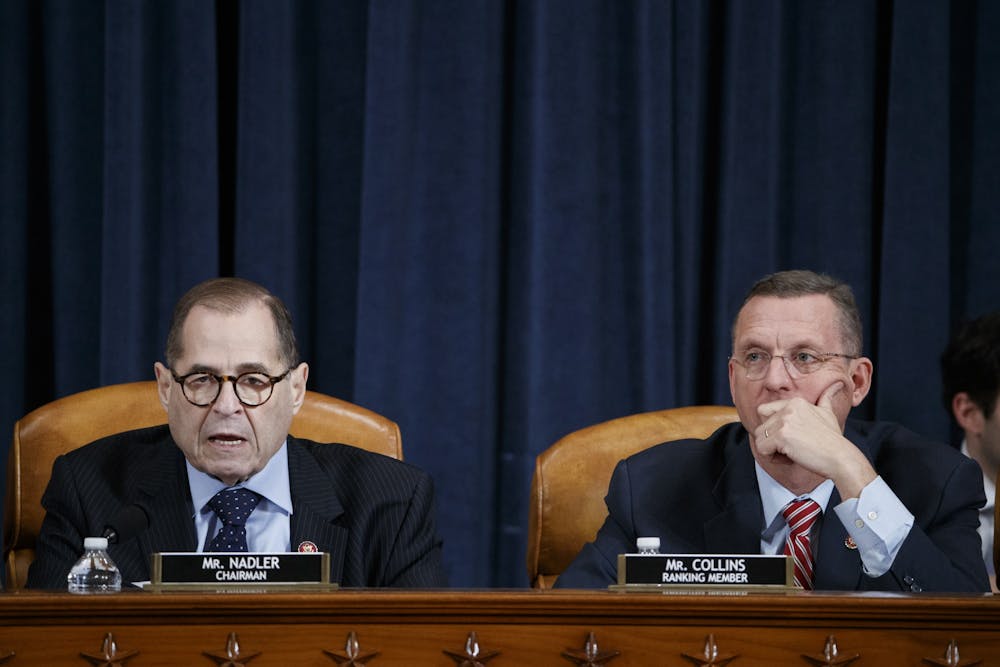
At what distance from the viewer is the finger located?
2309mm

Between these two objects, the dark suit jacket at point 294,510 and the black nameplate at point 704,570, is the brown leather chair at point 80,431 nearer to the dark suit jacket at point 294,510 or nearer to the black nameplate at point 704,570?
the dark suit jacket at point 294,510

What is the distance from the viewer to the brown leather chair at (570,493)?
2508 mm

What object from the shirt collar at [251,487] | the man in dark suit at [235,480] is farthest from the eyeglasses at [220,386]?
the shirt collar at [251,487]

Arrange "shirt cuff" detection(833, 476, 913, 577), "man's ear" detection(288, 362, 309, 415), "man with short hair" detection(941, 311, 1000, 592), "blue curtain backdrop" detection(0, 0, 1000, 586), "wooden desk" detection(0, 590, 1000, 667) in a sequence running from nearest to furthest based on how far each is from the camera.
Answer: "wooden desk" detection(0, 590, 1000, 667) < "shirt cuff" detection(833, 476, 913, 577) < "man's ear" detection(288, 362, 309, 415) < "man with short hair" detection(941, 311, 1000, 592) < "blue curtain backdrop" detection(0, 0, 1000, 586)

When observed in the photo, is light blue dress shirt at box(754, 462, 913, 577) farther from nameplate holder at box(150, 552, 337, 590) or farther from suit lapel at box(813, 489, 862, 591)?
nameplate holder at box(150, 552, 337, 590)

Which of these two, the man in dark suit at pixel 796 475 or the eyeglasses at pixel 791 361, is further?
the eyeglasses at pixel 791 361

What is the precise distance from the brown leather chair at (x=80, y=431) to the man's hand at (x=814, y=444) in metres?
0.83

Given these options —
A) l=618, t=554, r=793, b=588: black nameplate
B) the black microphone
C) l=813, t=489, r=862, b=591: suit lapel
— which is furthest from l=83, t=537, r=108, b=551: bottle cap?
l=813, t=489, r=862, b=591: suit lapel

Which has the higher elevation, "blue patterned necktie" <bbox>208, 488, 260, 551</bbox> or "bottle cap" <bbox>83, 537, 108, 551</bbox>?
"blue patterned necktie" <bbox>208, 488, 260, 551</bbox>

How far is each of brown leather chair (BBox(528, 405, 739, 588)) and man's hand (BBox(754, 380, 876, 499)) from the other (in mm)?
419

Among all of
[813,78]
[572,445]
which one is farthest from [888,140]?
[572,445]

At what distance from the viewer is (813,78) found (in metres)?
3.46

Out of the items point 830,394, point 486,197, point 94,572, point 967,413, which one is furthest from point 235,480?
point 967,413

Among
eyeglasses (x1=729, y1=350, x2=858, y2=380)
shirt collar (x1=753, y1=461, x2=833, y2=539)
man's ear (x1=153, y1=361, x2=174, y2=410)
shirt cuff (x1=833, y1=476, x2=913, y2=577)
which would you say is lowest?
shirt cuff (x1=833, y1=476, x2=913, y2=577)
